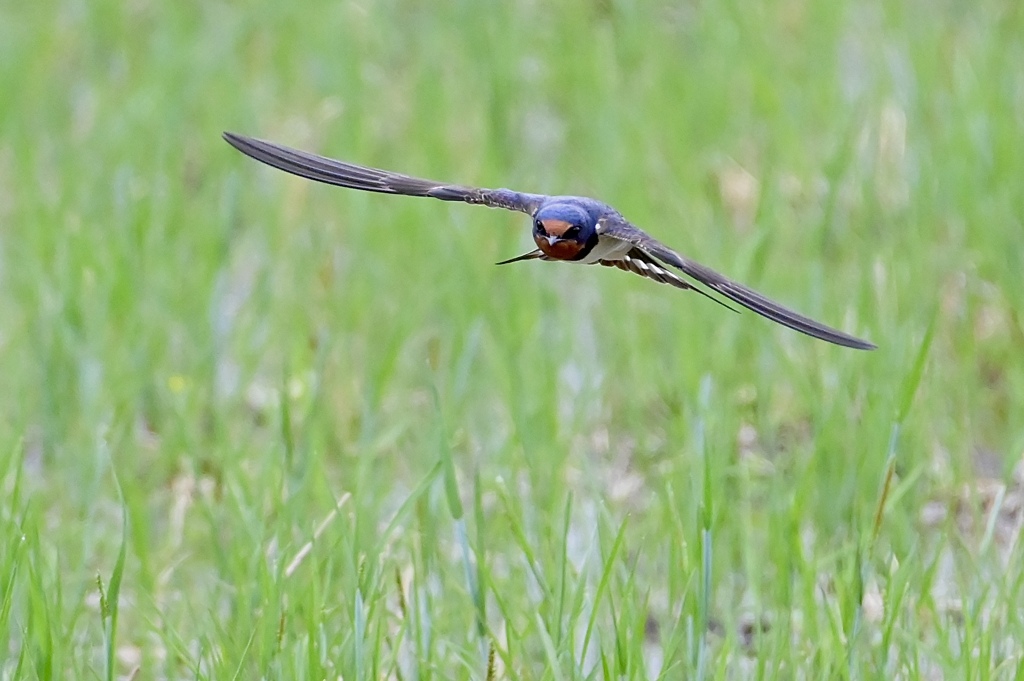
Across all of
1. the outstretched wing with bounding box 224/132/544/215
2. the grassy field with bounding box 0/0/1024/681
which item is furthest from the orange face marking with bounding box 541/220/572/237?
the grassy field with bounding box 0/0/1024/681

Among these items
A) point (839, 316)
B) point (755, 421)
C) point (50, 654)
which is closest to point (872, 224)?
point (839, 316)

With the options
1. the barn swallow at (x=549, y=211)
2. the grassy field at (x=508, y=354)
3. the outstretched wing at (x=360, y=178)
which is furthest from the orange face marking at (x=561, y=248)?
the grassy field at (x=508, y=354)

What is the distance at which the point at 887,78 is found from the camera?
180 inches

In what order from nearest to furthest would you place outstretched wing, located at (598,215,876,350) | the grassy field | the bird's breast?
outstretched wing, located at (598,215,876,350) < the grassy field < the bird's breast

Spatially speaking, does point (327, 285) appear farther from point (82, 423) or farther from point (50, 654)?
point (50, 654)

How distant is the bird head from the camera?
238 centimetres

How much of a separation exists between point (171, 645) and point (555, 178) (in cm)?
240

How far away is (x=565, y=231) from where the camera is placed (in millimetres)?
2371

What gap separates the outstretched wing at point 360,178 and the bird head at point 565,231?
0.09 meters

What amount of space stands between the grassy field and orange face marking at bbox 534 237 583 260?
263mm

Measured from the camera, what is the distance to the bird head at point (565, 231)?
238cm

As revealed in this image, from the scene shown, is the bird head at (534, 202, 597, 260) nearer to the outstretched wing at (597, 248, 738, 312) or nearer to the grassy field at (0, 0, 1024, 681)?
the outstretched wing at (597, 248, 738, 312)

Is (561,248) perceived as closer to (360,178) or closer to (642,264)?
(642,264)

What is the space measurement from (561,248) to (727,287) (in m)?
0.29
